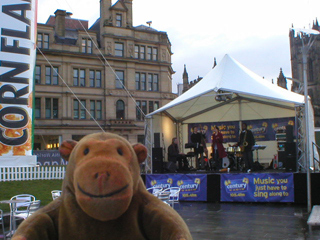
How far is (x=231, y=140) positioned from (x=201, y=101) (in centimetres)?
268

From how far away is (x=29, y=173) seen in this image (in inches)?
711

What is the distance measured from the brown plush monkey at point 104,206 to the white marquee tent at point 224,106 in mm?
10463

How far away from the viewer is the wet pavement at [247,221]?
7312mm

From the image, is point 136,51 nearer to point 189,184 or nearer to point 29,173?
point 29,173

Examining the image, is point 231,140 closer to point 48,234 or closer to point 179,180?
point 179,180

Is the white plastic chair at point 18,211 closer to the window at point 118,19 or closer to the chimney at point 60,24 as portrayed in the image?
the chimney at point 60,24

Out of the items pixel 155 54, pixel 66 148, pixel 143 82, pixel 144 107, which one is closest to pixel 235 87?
pixel 66 148

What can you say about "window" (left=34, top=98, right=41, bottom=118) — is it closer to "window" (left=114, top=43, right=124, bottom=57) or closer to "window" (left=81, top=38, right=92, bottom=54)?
"window" (left=81, top=38, right=92, bottom=54)

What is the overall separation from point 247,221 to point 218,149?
6.03 metres

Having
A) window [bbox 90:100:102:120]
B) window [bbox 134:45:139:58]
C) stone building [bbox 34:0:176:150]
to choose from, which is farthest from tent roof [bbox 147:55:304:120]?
window [bbox 134:45:139:58]

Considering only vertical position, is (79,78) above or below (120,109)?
above

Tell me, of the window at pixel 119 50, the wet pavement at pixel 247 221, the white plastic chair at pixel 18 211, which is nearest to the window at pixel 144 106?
the window at pixel 119 50

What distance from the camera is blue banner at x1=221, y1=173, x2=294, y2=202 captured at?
11312 millimetres

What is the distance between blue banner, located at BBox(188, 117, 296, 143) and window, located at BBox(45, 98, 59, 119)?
67.2 ft
